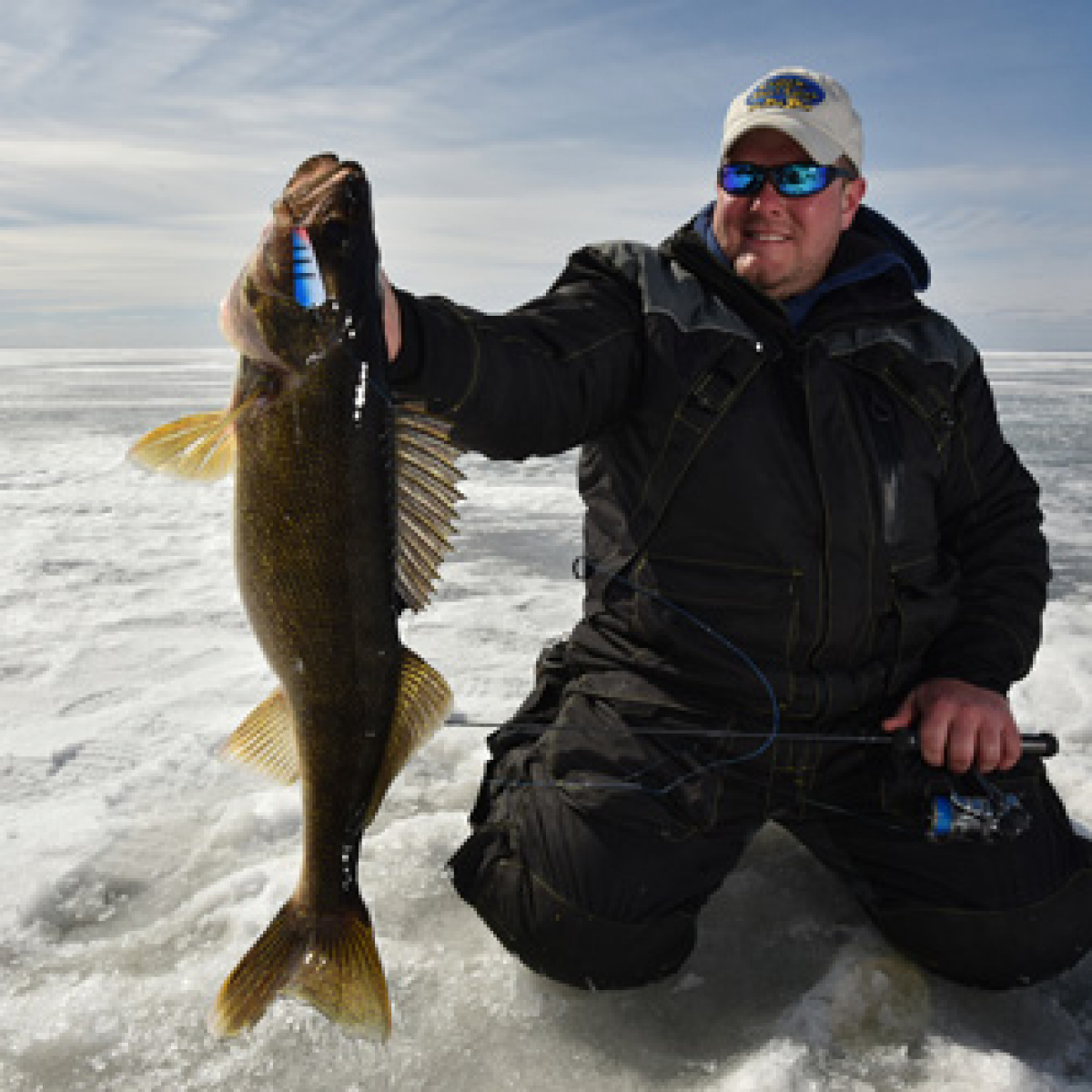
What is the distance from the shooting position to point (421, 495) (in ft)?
6.09

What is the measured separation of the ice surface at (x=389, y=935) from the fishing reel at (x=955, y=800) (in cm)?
34

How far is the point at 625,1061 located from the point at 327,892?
740mm

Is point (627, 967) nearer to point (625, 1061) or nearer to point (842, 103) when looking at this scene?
point (625, 1061)

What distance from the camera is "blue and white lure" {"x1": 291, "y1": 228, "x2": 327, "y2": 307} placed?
5.29ft

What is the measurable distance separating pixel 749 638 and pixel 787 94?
1599mm

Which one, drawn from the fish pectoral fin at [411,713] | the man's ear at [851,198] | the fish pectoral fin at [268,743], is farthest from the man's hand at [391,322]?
the man's ear at [851,198]

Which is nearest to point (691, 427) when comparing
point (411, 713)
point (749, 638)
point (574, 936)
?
point (749, 638)

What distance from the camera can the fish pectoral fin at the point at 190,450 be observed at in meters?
1.73

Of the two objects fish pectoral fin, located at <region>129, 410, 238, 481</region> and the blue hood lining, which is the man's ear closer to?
the blue hood lining

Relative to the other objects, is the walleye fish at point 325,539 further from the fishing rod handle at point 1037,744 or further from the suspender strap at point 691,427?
the fishing rod handle at point 1037,744

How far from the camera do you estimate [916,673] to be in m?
2.73

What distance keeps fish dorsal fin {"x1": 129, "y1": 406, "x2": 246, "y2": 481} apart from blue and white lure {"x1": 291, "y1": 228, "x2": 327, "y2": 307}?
0.88ft

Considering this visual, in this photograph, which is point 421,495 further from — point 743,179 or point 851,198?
point 851,198

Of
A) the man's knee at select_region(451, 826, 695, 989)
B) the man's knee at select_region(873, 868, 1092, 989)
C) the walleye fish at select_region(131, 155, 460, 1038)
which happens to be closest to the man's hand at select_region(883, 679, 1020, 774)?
the man's knee at select_region(873, 868, 1092, 989)
